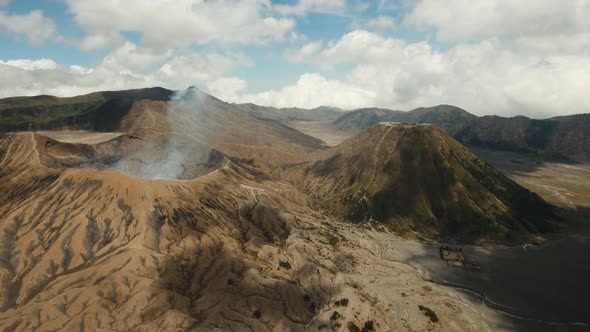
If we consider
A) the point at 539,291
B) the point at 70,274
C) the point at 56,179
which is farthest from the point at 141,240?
the point at 539,291

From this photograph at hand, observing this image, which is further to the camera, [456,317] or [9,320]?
[456,317]

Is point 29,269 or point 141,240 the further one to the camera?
point 141,240

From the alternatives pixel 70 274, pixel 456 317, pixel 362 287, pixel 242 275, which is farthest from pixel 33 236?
pixel 456 317

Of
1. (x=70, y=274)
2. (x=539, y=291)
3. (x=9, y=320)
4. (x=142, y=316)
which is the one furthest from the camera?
(x=539, y=291)

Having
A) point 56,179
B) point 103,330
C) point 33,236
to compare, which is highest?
point 56,179

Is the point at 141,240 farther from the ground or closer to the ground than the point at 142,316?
farther from the ground

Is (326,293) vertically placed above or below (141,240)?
below

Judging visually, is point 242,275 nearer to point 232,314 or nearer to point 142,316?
point 232,314

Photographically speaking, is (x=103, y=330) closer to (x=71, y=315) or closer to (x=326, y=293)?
(x=71, y=315)

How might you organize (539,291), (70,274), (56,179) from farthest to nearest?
1. (56,179)
2. (539,291)
3. (70,274)
